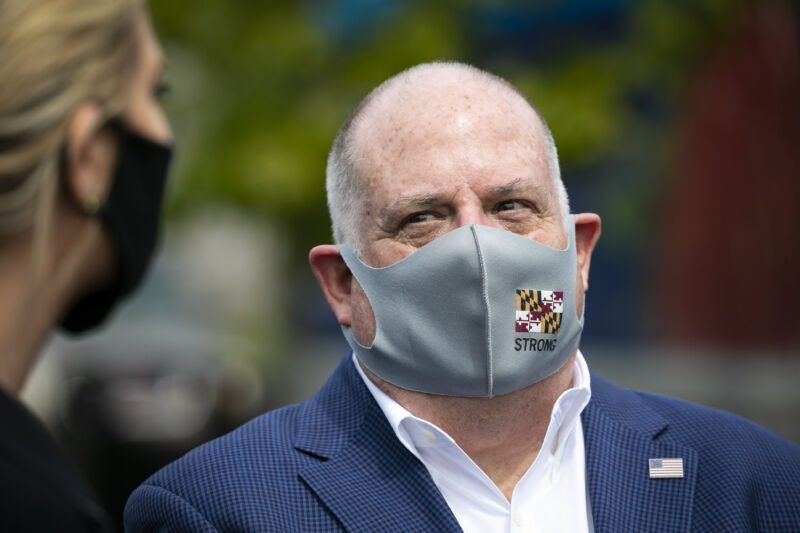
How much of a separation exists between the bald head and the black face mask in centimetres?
85

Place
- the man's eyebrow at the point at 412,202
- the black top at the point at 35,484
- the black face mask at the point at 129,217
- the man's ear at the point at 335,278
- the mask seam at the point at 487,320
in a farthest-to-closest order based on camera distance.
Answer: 1. the man's ear at the point at 335,278
2. the man's eyebrow at the point at 412,202
3. the mask seam at the point at 487,320
4. the black face mask at the point at 129,217
5. the black top at the point at 35,484

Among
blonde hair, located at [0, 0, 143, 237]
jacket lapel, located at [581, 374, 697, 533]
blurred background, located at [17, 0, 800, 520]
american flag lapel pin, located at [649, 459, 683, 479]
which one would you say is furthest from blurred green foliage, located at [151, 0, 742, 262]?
blonde hair, located at [0, 0, 143, 237]

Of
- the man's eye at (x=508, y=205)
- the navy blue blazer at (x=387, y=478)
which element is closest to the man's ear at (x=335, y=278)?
the navy blue blazer at (x=387, y=478)

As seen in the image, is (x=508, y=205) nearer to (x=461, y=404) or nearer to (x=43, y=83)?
(x=461, y=404)

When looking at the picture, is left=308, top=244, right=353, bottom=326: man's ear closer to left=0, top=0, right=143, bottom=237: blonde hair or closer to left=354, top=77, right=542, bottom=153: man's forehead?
left=354, top=77, right=542, bottom=153: man's forehead

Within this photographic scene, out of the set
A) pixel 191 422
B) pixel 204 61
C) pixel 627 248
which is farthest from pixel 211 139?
pixel 627 248

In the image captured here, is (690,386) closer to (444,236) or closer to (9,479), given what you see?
(444,236)

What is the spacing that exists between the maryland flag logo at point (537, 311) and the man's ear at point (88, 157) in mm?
1200

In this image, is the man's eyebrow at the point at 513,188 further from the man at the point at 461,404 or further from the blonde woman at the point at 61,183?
the blonde woman at the point at 61,183

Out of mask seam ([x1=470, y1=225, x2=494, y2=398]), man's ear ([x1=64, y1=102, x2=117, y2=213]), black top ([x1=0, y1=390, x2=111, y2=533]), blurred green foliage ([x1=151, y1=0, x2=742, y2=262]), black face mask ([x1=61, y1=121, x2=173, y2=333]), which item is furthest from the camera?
blurred green foliage ([x1=151, y1=0, x2=742, y2=262])

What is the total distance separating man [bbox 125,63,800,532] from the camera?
2.89 m

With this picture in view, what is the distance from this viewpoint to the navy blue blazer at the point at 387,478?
2.88 metres

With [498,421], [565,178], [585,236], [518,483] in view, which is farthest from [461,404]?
[565,178]

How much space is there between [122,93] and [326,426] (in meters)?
1.33
